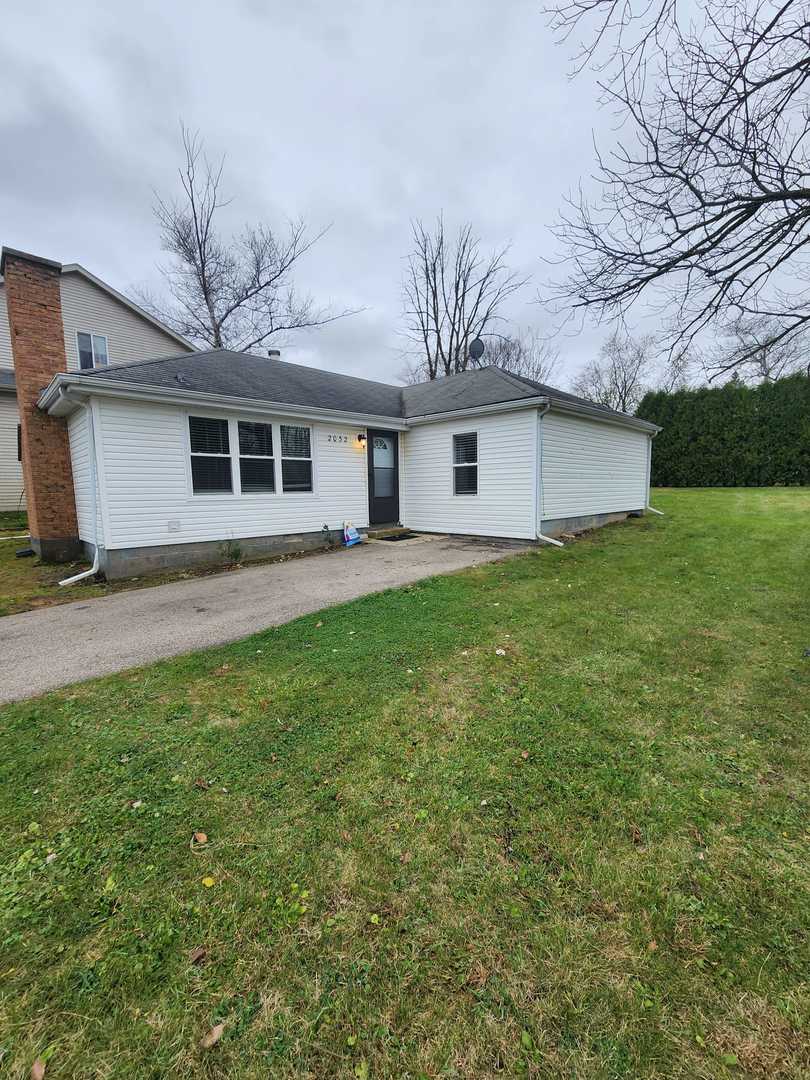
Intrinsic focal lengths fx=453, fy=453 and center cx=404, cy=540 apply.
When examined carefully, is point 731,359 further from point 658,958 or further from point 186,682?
point 186,682

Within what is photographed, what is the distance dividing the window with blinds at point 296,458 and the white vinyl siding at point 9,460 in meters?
10.3

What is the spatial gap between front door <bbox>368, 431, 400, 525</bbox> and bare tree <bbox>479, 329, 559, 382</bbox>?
19.7 m

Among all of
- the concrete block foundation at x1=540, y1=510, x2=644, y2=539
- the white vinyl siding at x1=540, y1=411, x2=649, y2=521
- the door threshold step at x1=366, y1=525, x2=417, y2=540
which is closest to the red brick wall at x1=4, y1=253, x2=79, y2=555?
the door threshold step at x1=366, y1=525, x2=417, y2=540

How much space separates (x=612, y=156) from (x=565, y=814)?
530 cm

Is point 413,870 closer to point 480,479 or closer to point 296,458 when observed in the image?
point 296,458

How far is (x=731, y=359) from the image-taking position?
193 inches

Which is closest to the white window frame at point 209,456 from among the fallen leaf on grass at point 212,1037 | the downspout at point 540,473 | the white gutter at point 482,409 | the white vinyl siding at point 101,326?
the white gutter at point 482,409

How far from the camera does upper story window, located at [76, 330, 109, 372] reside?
52.8 feet

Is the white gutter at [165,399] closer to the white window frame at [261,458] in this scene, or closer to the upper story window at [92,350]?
the white window frame at [261,458]

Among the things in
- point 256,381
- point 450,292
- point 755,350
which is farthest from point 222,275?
point 755,350

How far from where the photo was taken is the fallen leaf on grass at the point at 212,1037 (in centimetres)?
128

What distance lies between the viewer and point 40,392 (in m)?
8.22

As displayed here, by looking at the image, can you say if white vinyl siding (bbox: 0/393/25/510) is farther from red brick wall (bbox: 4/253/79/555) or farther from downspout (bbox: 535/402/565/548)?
downspout (bbox: 535/402/565/548)

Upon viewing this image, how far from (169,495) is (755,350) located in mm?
8329
